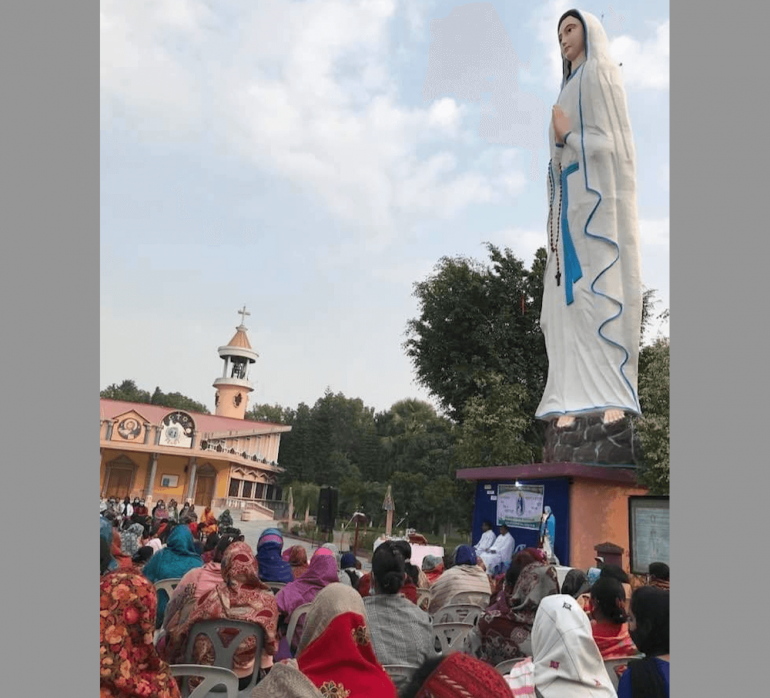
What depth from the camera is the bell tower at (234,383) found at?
123 feet

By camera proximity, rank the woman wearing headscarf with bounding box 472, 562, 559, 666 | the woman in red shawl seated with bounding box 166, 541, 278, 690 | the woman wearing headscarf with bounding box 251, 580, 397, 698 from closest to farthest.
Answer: the woman wearing headscarf with bounding box 251, 580, 397, 698
the woman in red shawl seated with bounding box 166, 541, 278, 690
the woman wearing headscarf with bounding box 472, 562, 559, 666

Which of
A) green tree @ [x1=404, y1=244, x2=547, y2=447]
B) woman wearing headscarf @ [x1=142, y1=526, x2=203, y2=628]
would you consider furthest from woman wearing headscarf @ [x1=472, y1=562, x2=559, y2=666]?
green tree @ [x1=404, y1=244, x2=547, y2=447]

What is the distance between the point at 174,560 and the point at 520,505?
7441 mm

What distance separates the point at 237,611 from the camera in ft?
11.0

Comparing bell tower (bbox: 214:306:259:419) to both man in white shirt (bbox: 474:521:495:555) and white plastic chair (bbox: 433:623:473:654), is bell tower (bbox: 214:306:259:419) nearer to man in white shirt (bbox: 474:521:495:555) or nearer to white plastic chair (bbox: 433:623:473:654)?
man in white shirt (bbox: 474:521:495:555)

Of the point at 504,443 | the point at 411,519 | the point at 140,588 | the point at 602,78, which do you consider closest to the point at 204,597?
the point at 140,588

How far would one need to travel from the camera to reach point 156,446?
93.7 feet

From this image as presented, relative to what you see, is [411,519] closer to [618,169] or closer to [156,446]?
[156,446]

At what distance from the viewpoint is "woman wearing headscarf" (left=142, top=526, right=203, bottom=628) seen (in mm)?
5098

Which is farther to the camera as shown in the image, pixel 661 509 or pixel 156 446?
pixel 156 446

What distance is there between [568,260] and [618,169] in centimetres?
164

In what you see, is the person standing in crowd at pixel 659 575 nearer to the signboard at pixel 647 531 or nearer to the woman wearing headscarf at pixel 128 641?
the woman wearing headscarf at pixel 128 641

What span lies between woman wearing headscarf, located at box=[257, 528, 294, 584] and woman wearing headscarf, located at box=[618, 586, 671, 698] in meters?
3.33

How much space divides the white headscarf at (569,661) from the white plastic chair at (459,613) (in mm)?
2521
